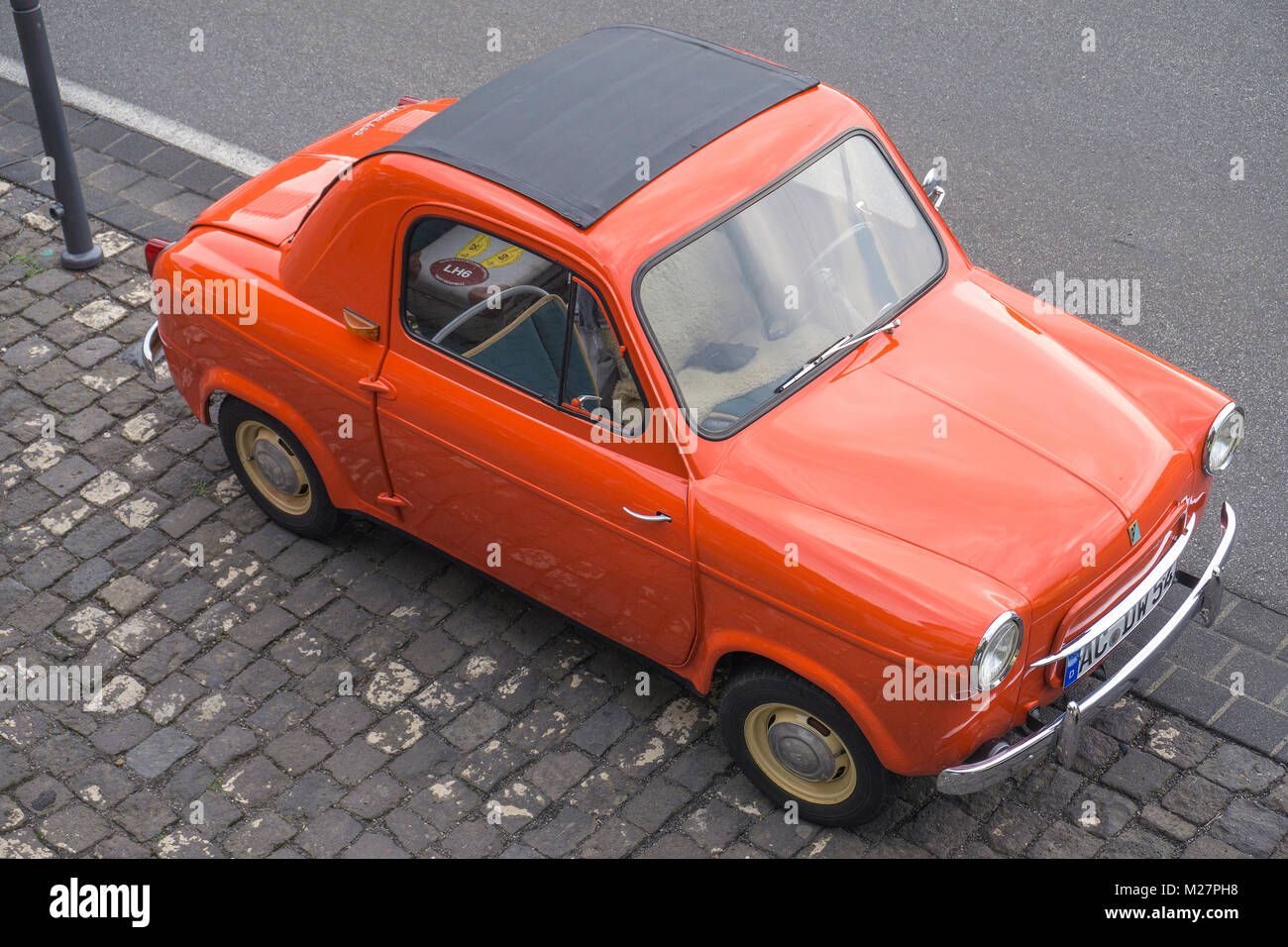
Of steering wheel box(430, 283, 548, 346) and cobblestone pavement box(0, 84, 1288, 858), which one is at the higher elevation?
steering wheel box(430, 283, 548, 346)

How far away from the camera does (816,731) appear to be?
428 centimetres

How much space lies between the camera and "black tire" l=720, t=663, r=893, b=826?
4160 millimetres

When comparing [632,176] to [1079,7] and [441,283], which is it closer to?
[441,283]

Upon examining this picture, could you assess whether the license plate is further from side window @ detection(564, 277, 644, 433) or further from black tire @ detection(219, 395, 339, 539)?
black tire @ detection(219, 395, 339, 539)

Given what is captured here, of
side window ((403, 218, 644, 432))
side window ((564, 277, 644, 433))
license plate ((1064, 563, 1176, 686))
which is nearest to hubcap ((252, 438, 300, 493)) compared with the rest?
side window ((403, 218, 644, 432))

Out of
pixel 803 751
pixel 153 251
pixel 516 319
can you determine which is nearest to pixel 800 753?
pixel 803 751

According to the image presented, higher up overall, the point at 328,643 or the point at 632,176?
the point at 632,176

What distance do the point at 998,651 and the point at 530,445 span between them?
1675mm

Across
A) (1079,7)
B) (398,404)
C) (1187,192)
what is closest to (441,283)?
(398,404)

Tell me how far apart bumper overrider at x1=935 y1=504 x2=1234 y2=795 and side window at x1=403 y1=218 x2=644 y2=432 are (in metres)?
1.50

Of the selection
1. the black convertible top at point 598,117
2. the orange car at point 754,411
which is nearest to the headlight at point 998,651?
the orange car at point 754,411

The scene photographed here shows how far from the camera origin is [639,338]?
13.7ft

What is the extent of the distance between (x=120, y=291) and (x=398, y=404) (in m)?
3.04

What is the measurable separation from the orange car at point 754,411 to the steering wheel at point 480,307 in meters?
0.01
